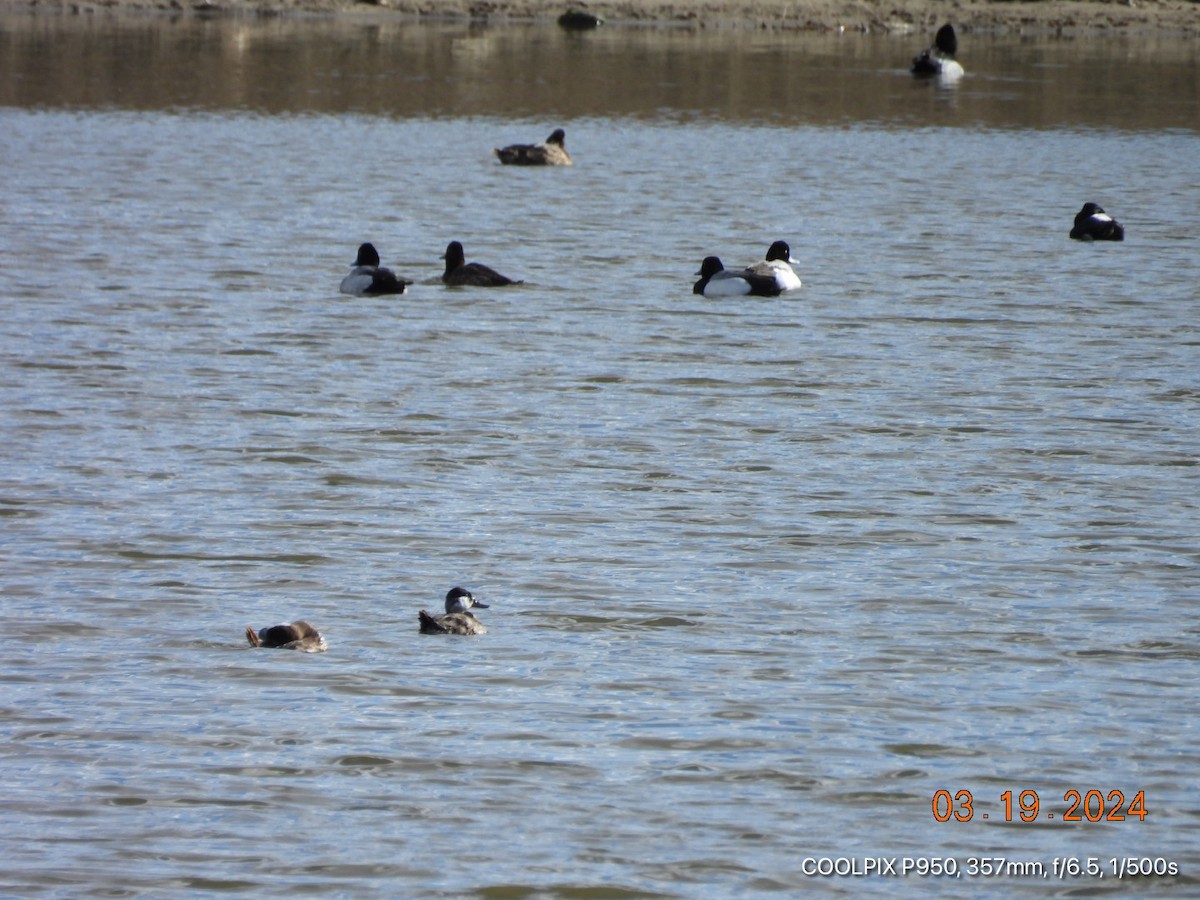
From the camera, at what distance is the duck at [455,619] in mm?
8938

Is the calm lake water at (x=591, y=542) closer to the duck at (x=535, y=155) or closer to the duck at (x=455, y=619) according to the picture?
the duck at (x=455, y=619)

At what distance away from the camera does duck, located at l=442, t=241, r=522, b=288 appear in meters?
19.0

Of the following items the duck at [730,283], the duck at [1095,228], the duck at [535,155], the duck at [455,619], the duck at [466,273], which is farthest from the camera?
the duck at [535,155]

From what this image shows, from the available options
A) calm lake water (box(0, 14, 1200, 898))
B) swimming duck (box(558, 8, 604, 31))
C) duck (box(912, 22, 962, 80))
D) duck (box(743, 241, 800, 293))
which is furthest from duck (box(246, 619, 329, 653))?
swimming duck (box(558, 8, 604, 31))

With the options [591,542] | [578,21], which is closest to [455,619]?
[591,542]

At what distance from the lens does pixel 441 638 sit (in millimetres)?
8961

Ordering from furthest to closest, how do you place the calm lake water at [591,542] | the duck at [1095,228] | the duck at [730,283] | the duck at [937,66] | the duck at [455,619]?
the duck at [937,66] < the duck at [1095,228] < the duck at [730,283] < the duck at [455,619] < the calm lake water at [591,542]

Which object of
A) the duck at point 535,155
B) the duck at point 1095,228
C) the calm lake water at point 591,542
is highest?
the duck at point 535,155

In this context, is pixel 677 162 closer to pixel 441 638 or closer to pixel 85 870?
pixel 441 638
